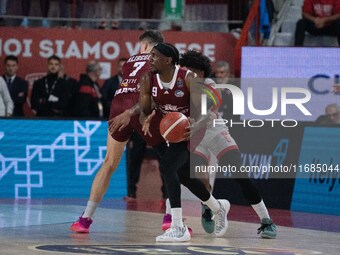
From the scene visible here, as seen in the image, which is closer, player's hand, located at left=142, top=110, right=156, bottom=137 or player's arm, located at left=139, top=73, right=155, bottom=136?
player's hand, located at left=142, top=110, right=156, bottom=137

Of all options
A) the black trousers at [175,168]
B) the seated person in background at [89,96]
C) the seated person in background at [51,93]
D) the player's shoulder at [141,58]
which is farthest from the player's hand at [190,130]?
the seated person in background at [51,93]

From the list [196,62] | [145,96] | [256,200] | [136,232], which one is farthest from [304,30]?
[145,96]

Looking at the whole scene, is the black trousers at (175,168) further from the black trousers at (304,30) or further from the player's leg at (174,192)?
the black trousers at (304,30)

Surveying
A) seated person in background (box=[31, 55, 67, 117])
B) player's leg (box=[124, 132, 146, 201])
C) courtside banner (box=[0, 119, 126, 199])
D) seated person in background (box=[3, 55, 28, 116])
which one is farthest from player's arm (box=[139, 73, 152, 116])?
seated person in background (box=[3, 55, 28, 116])

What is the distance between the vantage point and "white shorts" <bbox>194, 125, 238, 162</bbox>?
1184cm

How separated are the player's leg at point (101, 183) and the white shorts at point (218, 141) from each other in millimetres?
948

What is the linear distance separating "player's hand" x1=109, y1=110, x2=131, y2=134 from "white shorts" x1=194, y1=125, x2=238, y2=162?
3.44ft

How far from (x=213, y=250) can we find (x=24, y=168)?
764 centimetres

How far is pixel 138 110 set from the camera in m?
11.4

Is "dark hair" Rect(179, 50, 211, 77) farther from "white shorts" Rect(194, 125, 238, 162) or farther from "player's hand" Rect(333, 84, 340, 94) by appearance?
"player's hand" Rect(333, 84, 340, 94)

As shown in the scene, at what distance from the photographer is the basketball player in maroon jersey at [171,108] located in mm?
10781

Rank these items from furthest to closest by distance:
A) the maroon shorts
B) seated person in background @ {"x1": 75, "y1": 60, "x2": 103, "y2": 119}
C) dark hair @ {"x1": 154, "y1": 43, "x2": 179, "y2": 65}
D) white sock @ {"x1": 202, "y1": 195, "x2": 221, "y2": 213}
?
seated person in background @ {"x1": 75, "y1": 60, "x2": 103, "y2": 119}, white sock @ {"x1": 202, "y1": 195, "x2": 221, "y2": 213}, the maroon shorts, dark hair @ {"x1": 154, "y1": 43, "x2": 179, "y2": 65}

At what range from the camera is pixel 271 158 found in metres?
16.2

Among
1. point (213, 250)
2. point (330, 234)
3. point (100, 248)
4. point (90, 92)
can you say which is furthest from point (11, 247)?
point (90, 92)
